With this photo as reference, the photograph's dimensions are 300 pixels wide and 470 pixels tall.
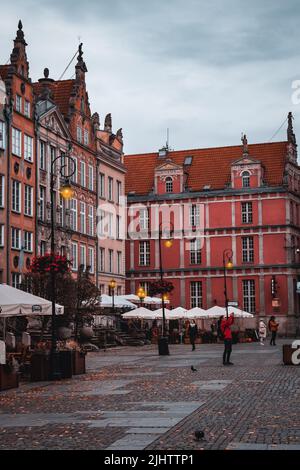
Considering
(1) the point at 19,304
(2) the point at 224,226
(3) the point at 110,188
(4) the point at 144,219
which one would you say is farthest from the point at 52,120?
(1) the point at 19,304

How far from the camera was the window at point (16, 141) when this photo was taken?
147 ft

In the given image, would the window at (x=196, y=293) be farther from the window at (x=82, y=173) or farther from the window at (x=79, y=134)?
the window at (x=79, y=134)

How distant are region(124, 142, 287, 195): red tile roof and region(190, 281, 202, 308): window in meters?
8.18

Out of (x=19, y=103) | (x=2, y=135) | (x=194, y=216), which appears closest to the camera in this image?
(x=2, y=135)

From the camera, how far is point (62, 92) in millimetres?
56125

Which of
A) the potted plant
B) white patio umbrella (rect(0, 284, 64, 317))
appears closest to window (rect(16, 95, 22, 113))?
white patio umbrella (rect(0, 284, 64, 317))

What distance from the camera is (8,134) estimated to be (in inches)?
1726

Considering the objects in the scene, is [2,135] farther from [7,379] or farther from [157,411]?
[157,411]

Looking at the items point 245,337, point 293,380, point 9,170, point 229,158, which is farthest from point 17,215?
point 229,158

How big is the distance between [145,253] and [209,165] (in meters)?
9.63

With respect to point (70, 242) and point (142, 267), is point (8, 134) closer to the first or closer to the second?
point (70, 242)

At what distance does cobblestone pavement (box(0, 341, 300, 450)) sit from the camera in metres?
11.6

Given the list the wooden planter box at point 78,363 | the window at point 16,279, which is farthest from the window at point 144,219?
the wooden planter box at point 78,363

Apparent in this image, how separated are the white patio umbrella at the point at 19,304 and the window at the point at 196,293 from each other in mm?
47018
